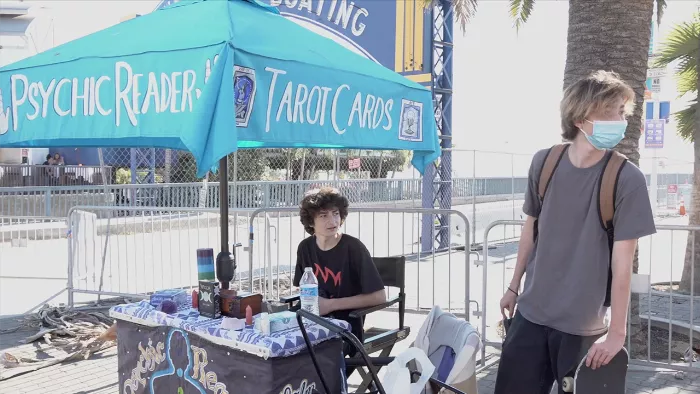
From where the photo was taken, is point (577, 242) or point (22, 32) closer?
point (577, 242)

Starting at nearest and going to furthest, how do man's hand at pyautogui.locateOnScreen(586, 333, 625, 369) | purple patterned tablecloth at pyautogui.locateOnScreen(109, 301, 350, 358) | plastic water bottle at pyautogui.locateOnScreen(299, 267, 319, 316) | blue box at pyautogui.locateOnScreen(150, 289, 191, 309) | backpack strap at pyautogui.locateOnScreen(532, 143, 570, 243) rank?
man's hand at pyautogui.locateOnScreen(586, 333, 625, 369), backpack strap at pyautogui.locateOnScreen(532, 143, 570, 243), purple patterned tablecloth at pyautogui.locateOnScreen(109, 301, 350, 358), plastic water bottle at pyautogui.locateOnScreen(299, 267, 319, 316), blue box at pyautogui.locateOnScreen(150, 289, 191, 309)

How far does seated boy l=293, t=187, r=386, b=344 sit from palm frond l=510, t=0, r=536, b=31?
8044 mm

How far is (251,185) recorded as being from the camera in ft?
58.8

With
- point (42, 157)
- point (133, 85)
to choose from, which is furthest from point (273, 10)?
point (42, 157)

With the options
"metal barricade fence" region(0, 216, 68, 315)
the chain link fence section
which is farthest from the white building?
"metal barricade fence" region(0, 216, 68, 315)

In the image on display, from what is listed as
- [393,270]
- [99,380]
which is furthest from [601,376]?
[99,380]

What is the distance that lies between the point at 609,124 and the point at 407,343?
164 inches

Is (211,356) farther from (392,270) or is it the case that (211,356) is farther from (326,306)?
(392,270)

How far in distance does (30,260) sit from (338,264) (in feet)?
33.0

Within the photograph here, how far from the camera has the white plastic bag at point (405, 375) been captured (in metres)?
2.62

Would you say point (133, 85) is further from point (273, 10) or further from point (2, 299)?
point (2, 299)

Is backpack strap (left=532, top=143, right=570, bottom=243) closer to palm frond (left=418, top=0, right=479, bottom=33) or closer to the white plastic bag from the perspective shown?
the white plastic bag

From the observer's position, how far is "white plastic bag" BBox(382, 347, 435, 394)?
2623mm

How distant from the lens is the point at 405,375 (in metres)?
2.64
